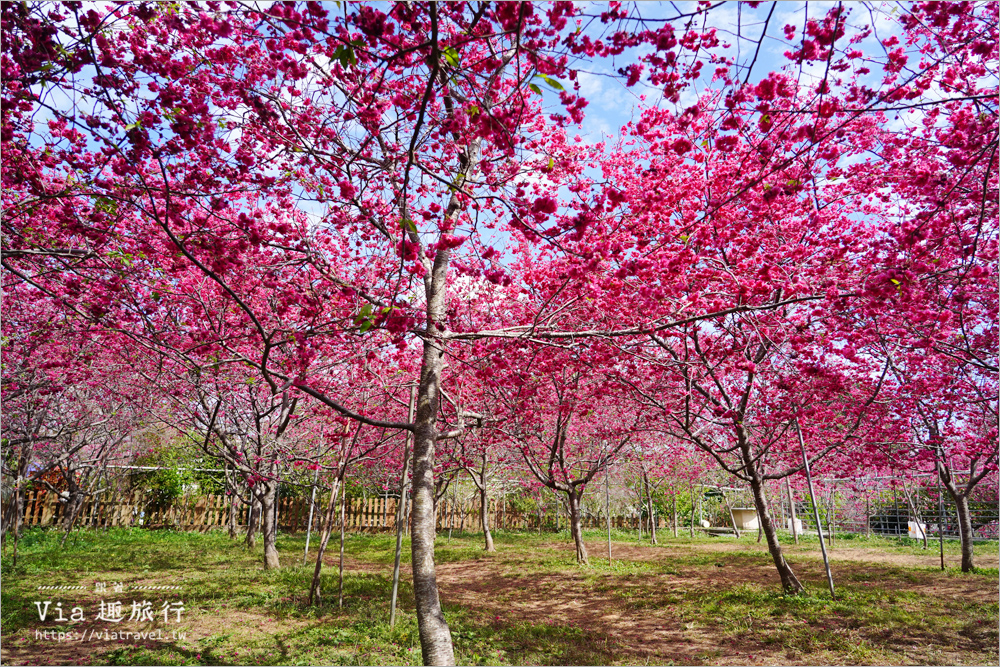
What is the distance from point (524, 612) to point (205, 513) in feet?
44.8

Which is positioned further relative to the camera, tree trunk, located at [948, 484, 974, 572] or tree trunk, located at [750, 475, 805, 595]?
tree trunk, located at [948, 484, 974, 572]

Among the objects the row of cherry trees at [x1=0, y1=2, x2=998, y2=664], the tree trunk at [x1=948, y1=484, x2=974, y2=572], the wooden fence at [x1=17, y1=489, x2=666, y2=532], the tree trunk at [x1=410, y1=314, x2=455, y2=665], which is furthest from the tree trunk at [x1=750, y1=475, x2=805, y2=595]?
the wooden fence at [x1=17, y1=489, x2=666, y2=532]

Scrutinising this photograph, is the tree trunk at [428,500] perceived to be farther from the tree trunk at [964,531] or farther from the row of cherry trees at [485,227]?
the tree trunk at [964,531]

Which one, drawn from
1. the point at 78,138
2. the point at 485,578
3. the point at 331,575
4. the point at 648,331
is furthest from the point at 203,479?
the point at 648,331

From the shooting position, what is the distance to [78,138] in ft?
13.9

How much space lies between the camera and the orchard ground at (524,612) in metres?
5.34

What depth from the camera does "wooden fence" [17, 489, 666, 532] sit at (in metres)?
15.4

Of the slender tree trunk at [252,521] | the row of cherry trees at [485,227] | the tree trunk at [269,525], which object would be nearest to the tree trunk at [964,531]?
the row of cherry trees at [485,227]

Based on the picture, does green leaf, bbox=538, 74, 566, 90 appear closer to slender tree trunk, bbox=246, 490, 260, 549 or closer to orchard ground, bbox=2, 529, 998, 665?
orchard ground, bbox=2, 529, 998, 665

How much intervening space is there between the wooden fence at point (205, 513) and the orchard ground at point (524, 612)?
14.4 ft

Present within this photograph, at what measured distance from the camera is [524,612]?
7430 millimetres

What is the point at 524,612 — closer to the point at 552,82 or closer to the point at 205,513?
the point at 552,82

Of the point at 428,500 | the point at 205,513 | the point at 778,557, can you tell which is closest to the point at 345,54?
the point at 428,500

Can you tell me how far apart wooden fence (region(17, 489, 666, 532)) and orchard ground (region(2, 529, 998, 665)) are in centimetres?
440
